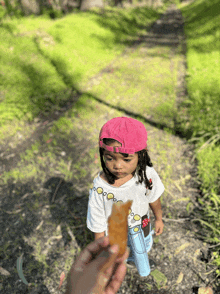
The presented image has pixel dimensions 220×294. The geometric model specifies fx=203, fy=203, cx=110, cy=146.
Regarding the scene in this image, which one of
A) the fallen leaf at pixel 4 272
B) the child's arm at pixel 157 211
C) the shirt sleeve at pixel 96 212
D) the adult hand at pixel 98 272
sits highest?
the adult hand at pixel 98 272

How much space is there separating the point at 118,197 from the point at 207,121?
3208 millimetres

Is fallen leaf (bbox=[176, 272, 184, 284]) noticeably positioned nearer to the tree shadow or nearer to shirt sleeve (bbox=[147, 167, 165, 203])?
shirt sleeve (bbox=[147, 167, 165, 203])

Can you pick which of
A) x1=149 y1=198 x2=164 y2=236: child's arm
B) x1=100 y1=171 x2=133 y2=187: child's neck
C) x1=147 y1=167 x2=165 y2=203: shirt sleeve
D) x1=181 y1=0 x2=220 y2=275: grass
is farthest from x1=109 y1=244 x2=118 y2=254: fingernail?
x1=181 y1=0 x2=220 y2=275: grass

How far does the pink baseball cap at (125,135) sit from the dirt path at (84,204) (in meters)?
1.68

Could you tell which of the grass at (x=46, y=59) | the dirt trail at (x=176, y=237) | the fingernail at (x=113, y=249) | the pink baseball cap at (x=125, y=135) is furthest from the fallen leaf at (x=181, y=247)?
the grass at (x=46, y=59)

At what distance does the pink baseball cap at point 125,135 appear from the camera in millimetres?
1268

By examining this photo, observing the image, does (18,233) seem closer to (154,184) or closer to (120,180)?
(120,180)

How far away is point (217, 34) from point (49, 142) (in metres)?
8.10

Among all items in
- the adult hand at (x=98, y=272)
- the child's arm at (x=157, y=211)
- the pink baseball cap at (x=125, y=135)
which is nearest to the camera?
the adult hand at (x=98, y=272)

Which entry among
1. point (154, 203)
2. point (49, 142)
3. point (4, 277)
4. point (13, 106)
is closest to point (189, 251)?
point (154, 203)

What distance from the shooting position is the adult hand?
83 centimetres

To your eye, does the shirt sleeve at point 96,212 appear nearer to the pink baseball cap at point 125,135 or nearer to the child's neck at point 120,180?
the child's neck at point 120,180

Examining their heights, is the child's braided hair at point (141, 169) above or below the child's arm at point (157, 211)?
above

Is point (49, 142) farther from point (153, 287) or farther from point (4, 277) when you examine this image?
point (153, 287)
